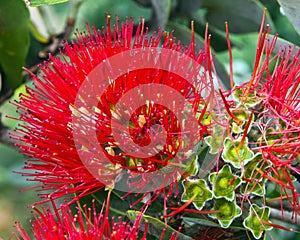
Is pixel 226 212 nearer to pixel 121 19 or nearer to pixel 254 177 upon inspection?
pixel 254 177

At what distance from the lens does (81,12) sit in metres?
1.74

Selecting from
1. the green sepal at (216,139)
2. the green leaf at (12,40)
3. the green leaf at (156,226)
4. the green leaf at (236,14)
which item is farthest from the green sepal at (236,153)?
the green leaf at (236,14)

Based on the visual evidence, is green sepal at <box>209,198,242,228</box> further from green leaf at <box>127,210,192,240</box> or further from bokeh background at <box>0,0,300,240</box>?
bokeh background at <box>0,0,300,240</box>

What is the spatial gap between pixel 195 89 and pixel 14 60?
0.60m

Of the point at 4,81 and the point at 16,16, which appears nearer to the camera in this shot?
the point at 16,16

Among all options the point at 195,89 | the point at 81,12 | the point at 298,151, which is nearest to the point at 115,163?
the point at 195,89

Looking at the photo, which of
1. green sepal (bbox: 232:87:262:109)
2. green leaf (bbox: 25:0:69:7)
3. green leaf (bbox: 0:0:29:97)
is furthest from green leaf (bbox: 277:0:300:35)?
green leaf (bbox: 0:0:29:97)

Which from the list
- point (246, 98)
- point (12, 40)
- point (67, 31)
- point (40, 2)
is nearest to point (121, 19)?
point (67, 31)

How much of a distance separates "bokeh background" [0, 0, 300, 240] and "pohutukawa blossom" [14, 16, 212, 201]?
1.10 feet

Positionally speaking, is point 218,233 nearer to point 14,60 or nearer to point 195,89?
point 195,89

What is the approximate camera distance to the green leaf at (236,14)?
1.61 meters

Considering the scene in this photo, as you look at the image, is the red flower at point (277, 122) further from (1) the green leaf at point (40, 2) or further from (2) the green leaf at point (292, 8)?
(1) the green leaf at point (40, 2)

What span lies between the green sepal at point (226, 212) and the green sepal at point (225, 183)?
0.02 metres

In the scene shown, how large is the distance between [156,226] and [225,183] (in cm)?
14
